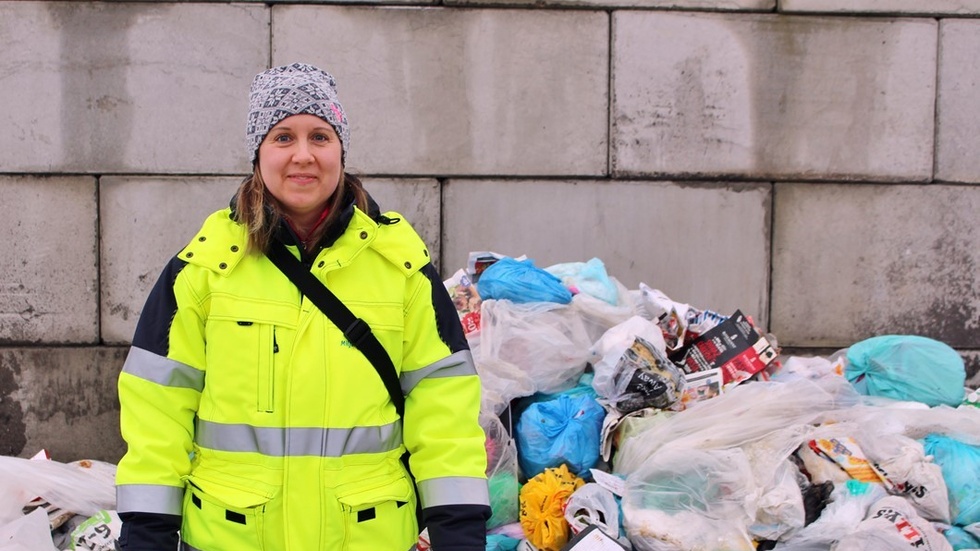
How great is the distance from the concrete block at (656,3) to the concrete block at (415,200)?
92 centimetres

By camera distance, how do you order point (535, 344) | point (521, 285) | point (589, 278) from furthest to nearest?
point (589, 278), point (521, 285), point (535, 344)

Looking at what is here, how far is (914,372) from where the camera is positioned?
3850 millimetres

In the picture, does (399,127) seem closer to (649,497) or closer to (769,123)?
(769,123)

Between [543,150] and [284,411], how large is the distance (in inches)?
112

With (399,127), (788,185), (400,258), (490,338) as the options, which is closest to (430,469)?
(400,258)

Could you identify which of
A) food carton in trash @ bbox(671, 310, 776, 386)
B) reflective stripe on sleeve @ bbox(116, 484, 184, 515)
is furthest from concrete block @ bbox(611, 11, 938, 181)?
reflective stripe on sleeve @ bbox(116, 484, 184, 515)

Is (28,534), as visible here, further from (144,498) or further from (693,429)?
(693,429)

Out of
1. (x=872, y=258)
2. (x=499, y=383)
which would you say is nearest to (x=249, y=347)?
(x=499, y=383)

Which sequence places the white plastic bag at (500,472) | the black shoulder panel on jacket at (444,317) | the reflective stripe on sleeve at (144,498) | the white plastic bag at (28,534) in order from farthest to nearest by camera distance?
the white plastic bag at (500,472)
the white plastic bag at (28,534)
the black shoulder panel on jacket at (444,317)
the reflective stripe on sleeve at (144,498)

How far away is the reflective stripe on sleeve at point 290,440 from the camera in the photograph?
1.80m

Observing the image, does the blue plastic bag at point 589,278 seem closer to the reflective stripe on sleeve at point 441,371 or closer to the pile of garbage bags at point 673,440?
the pile of garbage bags at point 673,440

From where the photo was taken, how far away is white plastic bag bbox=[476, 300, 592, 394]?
3.60 metres

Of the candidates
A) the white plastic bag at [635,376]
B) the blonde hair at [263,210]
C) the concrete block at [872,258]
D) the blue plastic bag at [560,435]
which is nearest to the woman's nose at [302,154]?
the blonde hair at [263,210]

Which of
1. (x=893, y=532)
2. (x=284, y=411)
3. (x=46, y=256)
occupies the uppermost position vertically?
(x=46, y=256)
